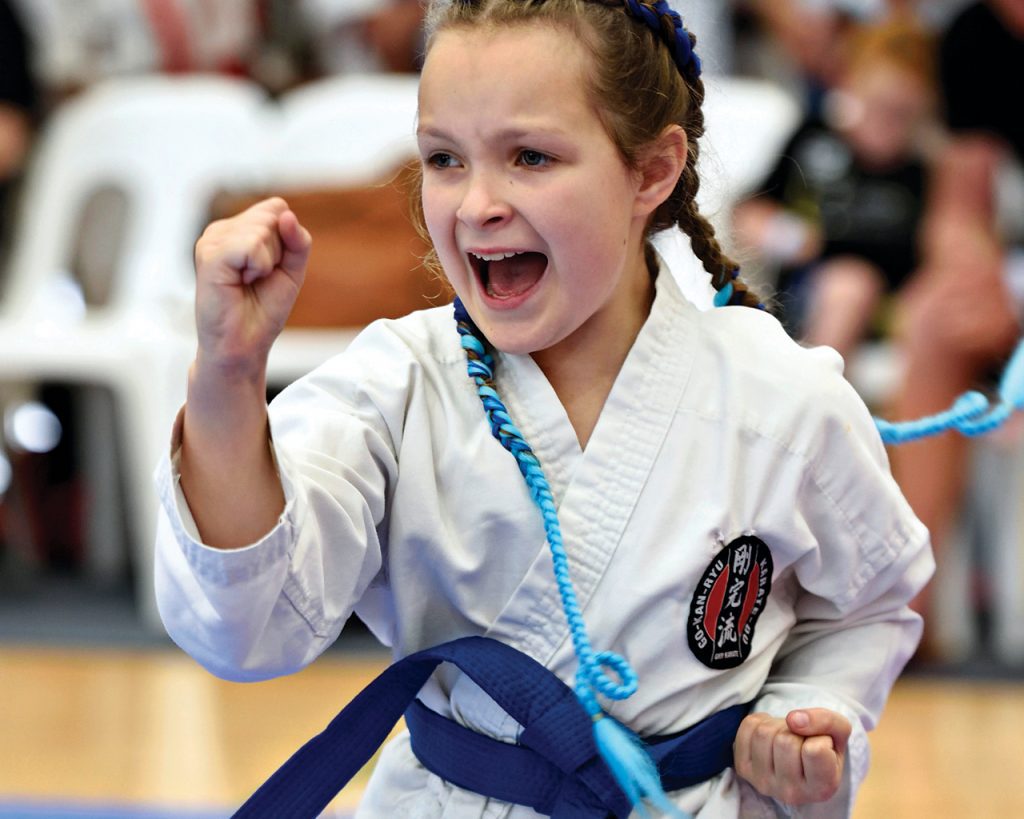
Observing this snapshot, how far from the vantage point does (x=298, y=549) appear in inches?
44.8

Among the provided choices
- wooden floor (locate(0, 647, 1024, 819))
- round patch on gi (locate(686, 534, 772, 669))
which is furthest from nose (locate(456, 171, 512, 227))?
wooden floor (locate(0, 647, 1024, 819))

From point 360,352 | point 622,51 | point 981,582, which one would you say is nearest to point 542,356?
point 360,352

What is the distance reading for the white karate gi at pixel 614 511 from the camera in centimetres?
128

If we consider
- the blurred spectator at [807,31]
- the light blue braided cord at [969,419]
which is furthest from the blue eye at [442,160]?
the blurred spectator at [807,31]

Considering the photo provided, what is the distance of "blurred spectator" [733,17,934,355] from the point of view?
349 cm

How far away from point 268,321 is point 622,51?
0.41 metres

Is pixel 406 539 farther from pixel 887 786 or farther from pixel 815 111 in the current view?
pixel 815 111

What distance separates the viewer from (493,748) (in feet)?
4.22

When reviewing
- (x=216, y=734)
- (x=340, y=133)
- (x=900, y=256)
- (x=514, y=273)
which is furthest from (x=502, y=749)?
(x=340, y=133)

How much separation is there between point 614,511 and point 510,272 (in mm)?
229

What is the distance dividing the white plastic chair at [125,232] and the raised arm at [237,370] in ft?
9.03

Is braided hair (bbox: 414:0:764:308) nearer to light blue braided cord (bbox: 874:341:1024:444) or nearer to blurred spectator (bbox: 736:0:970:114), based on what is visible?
light blue braided cord (bbox: 874:341:1024:444)

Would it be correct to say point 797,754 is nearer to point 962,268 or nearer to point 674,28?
point 674,28

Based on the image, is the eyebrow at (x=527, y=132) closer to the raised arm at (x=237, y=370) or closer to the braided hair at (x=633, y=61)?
the braided hair at (x=633, y=61)
